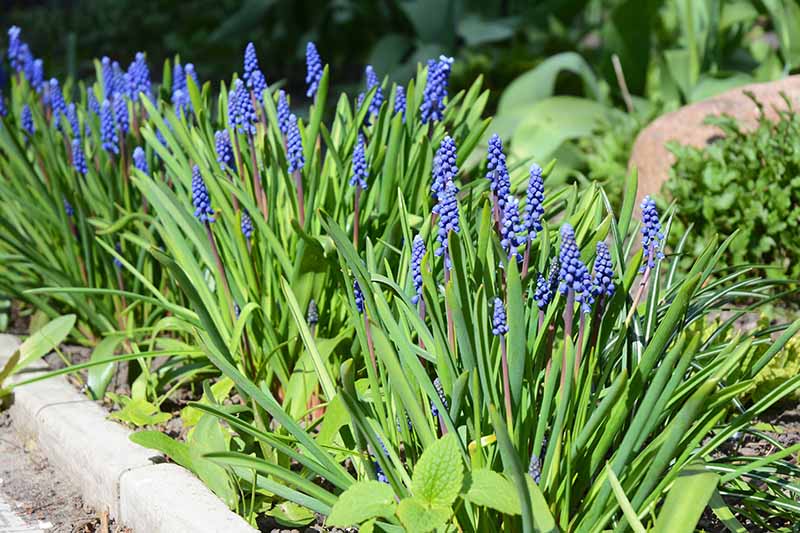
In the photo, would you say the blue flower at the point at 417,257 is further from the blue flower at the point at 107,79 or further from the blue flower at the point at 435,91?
the blue flower at the point at 107,79

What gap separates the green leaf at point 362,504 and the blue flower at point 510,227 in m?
0.50

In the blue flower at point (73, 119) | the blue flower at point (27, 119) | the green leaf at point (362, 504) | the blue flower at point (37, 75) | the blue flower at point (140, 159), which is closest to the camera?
the green leaf at point (362, 504)

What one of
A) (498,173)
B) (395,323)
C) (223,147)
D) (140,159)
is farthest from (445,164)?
(140,159)

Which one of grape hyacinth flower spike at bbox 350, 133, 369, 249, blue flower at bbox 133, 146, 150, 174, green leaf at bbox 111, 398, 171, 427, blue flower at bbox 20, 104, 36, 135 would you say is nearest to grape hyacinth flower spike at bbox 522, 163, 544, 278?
grape hyacinth flower spike at bbox 350, 133, 369, 249

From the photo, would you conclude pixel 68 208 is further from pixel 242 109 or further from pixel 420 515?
pixel 420 515

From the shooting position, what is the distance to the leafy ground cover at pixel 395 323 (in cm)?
179

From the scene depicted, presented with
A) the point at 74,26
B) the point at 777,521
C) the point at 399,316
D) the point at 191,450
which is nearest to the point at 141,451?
the point at 191,450

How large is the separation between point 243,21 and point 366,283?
17.0 ft

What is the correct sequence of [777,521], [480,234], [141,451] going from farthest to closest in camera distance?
[141,451], [777,521], [480,234]

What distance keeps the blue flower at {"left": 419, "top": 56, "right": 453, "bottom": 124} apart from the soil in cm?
137

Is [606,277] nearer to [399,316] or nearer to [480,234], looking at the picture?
[480,234]

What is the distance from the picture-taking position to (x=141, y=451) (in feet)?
7.84

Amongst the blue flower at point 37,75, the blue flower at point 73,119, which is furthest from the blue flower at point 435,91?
the blue flower at point 37,75

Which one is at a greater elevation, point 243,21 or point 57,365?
point 243,21
